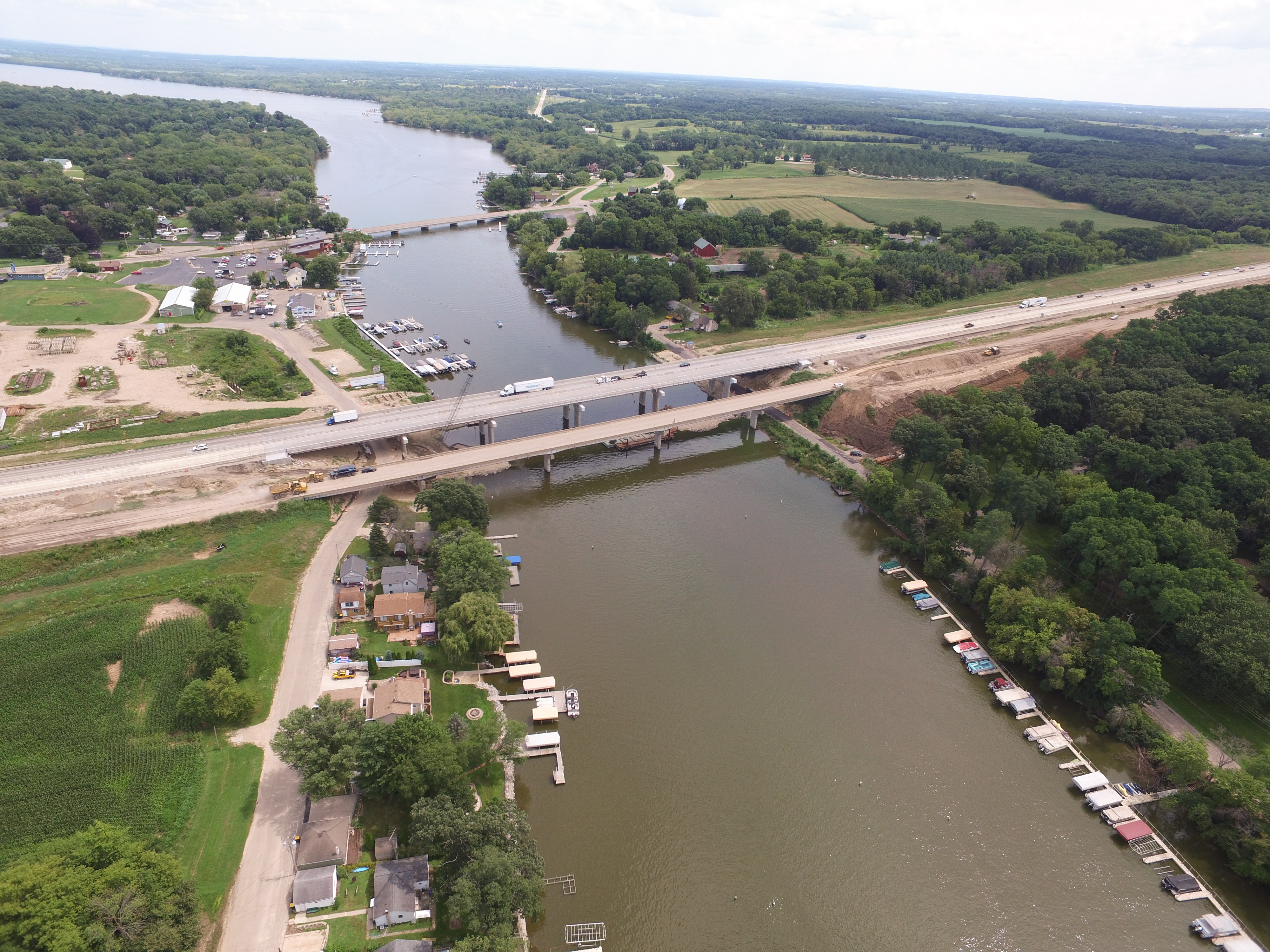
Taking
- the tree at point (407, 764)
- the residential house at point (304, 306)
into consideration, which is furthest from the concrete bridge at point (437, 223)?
the tree at point (407, 764)

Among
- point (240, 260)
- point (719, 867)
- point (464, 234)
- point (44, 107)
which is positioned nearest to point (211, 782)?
point (719, 867)

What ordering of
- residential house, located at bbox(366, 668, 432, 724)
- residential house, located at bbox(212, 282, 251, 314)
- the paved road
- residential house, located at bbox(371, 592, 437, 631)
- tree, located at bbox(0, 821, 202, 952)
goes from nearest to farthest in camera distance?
tree, located at bbox(0, 821, 202, 952)
the paved road
residential house, located at bbox(366, 668, 432, 724)
residential house, located at bbox(371, 592, 437, 631)
residential house, located at bbox(212, 282, 251, 314)

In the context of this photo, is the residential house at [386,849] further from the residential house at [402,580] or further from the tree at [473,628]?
the residential house at [402,580]

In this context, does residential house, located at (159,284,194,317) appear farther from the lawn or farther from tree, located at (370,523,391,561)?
tree, located at (370,523,391,561)

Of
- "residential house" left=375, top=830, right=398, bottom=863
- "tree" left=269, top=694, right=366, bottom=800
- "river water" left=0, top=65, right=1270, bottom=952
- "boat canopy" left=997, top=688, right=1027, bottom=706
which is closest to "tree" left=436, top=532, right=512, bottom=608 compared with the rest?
"river water" left=0, top=65, right=1270, bottom=952

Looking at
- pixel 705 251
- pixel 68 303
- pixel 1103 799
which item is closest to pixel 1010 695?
pixel 1103 799

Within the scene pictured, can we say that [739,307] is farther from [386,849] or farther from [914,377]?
[386,849]
